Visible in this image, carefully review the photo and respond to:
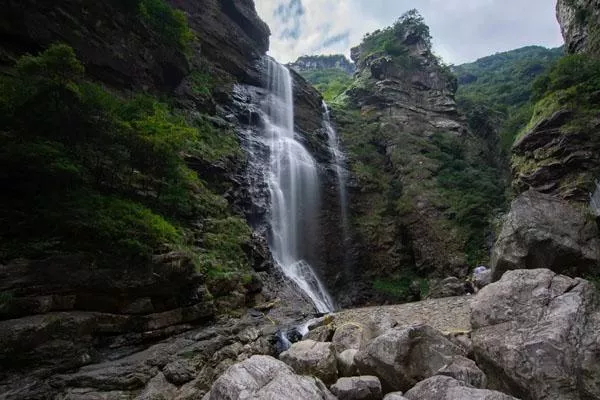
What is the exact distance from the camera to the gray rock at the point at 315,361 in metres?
7.03

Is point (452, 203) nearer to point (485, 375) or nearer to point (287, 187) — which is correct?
point (287, 187)

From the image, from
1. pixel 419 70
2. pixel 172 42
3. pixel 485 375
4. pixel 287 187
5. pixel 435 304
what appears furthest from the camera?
pixel 419 70

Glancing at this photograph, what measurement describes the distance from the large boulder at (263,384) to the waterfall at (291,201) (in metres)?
11.0

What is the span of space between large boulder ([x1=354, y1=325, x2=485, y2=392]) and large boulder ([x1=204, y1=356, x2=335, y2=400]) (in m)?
1.39

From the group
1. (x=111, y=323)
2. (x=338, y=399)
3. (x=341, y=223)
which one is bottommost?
(x=338, y=399)

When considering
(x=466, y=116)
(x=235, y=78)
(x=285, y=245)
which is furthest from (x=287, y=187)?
(x=466, y=116)

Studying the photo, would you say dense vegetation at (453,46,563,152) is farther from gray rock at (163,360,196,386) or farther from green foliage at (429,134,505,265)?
gray rock at (163,360,196,386)

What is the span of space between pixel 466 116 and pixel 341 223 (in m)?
20.3

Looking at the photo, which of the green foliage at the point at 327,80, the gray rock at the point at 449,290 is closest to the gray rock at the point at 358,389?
the gray rock at the point at 449,290

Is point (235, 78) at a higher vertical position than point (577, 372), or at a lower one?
higher

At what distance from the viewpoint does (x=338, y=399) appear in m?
5.83

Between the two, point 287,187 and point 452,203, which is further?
point 452,203

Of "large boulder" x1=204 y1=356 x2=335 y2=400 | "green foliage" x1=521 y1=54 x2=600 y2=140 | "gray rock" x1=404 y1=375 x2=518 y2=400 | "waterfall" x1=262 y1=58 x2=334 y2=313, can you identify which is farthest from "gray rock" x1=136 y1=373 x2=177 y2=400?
"green foliage" x1=521 y1=54 x2=600 y2=140

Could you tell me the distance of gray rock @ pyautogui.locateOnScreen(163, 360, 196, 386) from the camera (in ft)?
24.0
